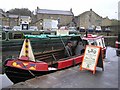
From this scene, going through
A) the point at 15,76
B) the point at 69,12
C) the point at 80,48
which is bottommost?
the point at 15,76

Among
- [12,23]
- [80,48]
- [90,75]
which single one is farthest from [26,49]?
[12,23]

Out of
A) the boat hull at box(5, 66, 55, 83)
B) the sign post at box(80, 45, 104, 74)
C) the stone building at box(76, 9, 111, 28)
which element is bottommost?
the boat hull at box(5, 66, 55, 83)

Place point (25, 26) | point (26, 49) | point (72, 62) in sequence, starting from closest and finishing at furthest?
point (26, 49) → point (72, 62) → point (25, 26)

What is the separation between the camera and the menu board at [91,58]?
865 centimetres

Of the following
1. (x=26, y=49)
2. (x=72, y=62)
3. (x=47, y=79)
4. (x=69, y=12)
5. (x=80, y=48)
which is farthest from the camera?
(x=69, y=12)

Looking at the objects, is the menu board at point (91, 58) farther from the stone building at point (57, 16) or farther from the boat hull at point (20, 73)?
the stone building at point (57, 16)

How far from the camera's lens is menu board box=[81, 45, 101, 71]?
8.65 meters

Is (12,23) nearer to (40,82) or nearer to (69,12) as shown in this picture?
(69,12)

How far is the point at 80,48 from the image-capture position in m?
12.3

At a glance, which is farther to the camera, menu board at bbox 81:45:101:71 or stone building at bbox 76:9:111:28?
stone building at bbox 76:9:111:28

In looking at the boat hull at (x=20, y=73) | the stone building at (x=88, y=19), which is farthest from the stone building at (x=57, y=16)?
the boat hull at (x=20, y=73)

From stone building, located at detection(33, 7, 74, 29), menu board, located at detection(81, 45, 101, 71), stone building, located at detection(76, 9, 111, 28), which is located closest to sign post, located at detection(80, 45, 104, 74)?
menu board, located at detection(81, 45, 101, 71)

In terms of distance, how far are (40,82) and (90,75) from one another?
2186 mm

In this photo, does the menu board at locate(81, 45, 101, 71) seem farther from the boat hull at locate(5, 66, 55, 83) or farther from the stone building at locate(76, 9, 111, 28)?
the stone building at locate(76, 9, 111, 28)
